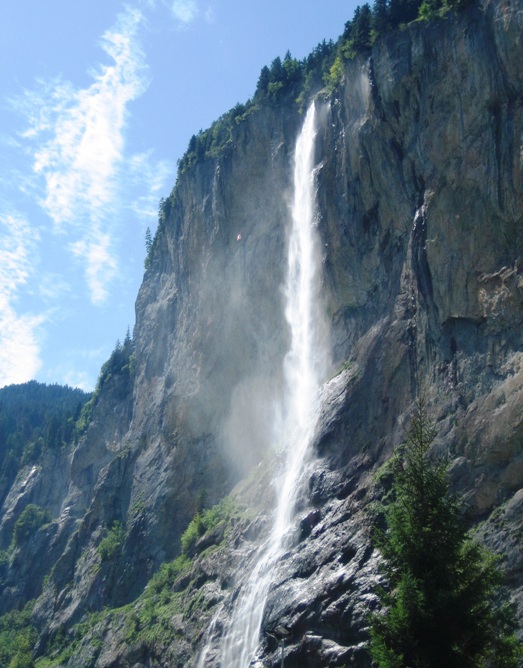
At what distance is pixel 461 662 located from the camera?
15383 mm

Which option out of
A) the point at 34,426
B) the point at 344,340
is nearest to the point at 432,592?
the point at 344,340

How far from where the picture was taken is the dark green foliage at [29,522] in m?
73.2

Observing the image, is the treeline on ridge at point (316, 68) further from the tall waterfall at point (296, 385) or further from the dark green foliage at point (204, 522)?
the dark green foliage at point (204, 522)

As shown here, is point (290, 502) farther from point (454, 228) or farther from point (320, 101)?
point (320, 101)

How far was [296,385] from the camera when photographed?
148ft

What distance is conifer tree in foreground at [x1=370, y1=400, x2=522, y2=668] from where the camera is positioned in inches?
612

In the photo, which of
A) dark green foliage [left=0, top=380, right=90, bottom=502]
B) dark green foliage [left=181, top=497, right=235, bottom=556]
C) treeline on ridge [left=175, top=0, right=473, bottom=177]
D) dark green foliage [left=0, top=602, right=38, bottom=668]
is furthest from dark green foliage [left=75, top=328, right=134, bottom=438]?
dark green foliage [left=181, top=497, right=235, bottom=556]

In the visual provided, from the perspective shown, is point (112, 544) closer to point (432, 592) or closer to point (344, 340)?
point (344, 340)

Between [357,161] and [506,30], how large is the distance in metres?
10.2

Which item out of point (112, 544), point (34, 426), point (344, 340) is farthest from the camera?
point (34, 426)

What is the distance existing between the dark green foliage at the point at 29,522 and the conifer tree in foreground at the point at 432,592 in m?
62.1

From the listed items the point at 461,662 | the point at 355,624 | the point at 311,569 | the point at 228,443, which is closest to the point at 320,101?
the point at 228,443

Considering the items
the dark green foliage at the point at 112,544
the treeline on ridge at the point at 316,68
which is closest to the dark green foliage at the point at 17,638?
the dark green foliage at the point at 112,544

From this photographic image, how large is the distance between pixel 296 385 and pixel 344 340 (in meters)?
5.31
